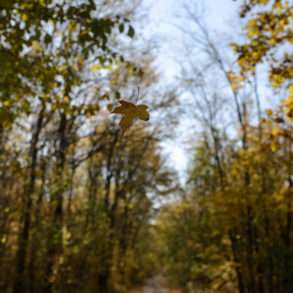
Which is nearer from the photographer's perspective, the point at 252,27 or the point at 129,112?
the point at 129,112

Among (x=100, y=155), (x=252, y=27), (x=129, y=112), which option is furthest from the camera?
(x=100, y=155)

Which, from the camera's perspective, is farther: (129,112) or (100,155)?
(100,155)

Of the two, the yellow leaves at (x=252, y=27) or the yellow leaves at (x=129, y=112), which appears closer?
the yellow leaves at (x=129, y=112)

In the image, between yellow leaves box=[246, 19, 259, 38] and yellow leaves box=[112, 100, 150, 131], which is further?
yellow leaves box=[246, 19, 259, 38]

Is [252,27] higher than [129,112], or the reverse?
[252,27]

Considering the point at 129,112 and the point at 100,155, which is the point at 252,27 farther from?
the point at 100,155

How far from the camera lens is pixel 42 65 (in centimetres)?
365

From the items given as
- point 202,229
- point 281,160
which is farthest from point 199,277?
point 281,160

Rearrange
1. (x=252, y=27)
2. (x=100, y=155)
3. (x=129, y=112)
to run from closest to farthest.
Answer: (x=129, y=112)
(x=252, y=27)
(x=100, y=155)

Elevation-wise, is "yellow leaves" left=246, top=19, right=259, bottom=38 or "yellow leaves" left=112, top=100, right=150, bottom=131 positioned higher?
"yellow leaves" left=246, top=19, right=259, bottom=38

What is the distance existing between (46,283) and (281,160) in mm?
6248

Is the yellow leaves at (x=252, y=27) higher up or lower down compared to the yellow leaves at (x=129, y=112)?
higher up

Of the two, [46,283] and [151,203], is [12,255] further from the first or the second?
[151,203]

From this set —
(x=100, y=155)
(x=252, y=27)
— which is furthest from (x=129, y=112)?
(x=100, y=155)
